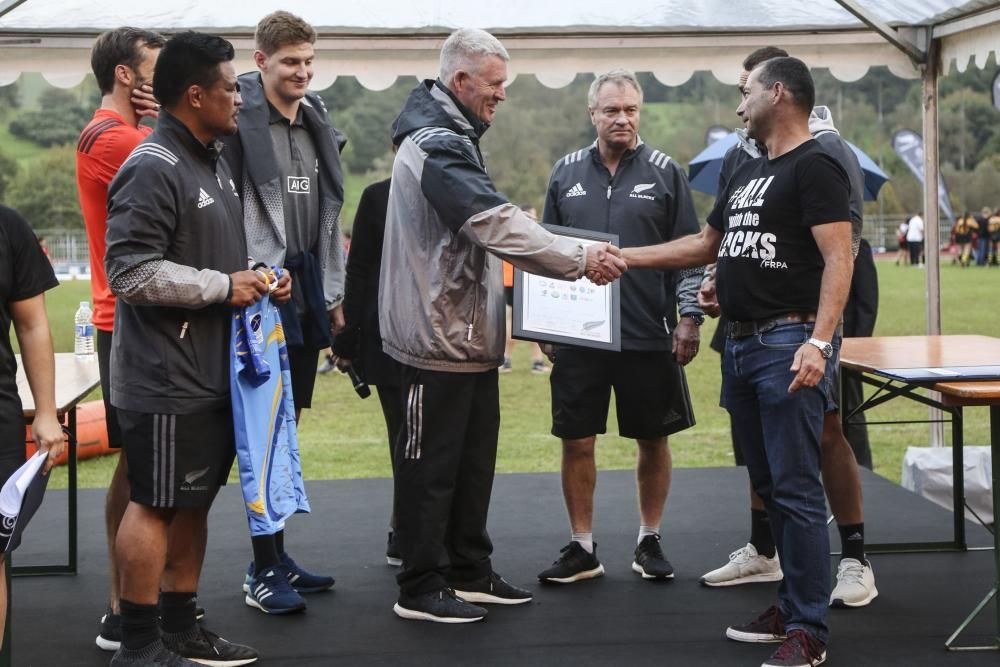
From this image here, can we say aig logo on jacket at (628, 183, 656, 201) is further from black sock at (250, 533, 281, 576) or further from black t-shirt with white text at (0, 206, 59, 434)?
black t-shirt with white text at (0, 206, 59, 434)

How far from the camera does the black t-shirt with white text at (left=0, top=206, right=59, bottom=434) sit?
276 cm

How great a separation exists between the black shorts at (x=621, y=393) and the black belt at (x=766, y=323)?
993 millimetres

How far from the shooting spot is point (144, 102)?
3.73 m

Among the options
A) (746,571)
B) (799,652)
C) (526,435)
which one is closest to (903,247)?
(526,435)

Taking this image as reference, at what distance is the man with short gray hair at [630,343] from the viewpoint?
4.45 meters

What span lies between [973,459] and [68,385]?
4.07m

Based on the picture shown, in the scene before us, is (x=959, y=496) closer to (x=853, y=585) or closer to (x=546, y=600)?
(x=853, y=585)

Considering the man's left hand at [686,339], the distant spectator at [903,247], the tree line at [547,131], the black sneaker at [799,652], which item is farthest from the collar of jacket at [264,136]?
the tree line at [547,131]

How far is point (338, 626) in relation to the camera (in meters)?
3.93

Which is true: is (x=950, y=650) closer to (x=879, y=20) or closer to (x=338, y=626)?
(x=338, y=626)

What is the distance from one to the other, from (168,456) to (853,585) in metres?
2.36

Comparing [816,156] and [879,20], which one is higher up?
[879,20]

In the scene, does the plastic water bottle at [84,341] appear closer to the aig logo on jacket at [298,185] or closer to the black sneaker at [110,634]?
the aig logo on jacket at [298,185]

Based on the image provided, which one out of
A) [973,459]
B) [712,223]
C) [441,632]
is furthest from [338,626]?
[973,459]
